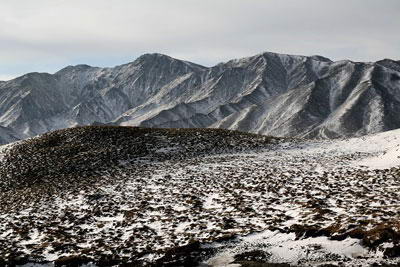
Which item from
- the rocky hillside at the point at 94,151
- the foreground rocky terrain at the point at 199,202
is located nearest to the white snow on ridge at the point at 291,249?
the foreground rocky terrain at the point at 199,202

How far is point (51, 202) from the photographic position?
27.4m

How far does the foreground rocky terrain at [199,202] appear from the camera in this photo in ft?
47.6

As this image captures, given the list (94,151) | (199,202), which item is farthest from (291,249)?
(94,151)

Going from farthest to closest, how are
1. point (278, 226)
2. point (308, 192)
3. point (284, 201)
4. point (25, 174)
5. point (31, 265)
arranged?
1. point (25, 174)
2. point (308, 192)
3. point (284, 201)
4. point (278, 226)
5. point (31, 265)

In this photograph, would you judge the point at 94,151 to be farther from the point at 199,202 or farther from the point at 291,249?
the point at 291,249

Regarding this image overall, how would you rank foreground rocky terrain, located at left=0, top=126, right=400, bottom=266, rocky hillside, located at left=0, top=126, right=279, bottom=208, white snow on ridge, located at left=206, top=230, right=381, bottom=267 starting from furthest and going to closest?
1. rocky hillside, located at left=0, top=126, right=279, bottom=208
2. foreground rocky terrain, located at left=0, top=126, right=400, bottom=266
3. white snow on ridge, located at left=206, top=230, right=381, bottom=267

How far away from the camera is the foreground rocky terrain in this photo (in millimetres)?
14500

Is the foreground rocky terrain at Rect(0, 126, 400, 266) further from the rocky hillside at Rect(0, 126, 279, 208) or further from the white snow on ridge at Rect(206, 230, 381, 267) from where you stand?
the rocky hillside at Rect(0, 126, 279, 208)

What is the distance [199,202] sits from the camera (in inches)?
942

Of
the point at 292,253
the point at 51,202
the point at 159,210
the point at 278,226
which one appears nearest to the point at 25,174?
the point at 51,202

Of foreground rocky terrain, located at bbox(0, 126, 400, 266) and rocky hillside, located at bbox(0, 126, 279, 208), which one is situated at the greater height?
rocky hillside, located at bbox(0, 126, 279, 208)

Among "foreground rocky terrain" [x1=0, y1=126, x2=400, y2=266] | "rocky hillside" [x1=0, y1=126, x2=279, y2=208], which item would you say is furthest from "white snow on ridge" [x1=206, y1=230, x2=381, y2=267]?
"rocky hillside" [x1=0, y1=126, x2=279, y2=208]

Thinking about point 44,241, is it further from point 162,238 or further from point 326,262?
point 326,262

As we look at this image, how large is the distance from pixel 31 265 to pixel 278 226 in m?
9.53
